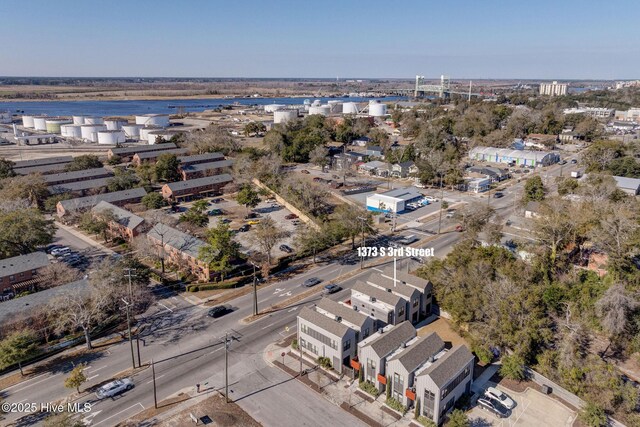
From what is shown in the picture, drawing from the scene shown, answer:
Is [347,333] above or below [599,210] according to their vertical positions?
below

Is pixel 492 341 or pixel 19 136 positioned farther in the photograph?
pixel 19 136

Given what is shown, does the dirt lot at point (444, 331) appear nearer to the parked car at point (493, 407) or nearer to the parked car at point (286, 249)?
the parked car at point (493, 407)

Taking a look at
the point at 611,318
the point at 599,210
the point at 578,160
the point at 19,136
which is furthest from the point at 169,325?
the point at 19,136

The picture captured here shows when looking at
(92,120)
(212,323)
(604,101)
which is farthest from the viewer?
(604,101)

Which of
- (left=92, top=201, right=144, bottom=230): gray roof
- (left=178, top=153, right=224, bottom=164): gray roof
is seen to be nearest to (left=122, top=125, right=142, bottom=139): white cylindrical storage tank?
(left=178, top=153, right=224, bottom=164): gray roof

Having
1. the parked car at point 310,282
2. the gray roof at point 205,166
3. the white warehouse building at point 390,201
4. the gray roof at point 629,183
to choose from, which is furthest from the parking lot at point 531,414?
the gray roof at point 205,166

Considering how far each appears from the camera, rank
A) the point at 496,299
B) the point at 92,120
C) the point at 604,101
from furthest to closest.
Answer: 1. the point at 604,101
2. the point at 92,120
3. the point at 496,299

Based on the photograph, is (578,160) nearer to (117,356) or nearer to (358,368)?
(358,368)

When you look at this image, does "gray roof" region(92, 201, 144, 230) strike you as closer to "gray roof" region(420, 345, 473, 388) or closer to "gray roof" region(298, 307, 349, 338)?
"gray roof" region(298, 307, 349, 338)
